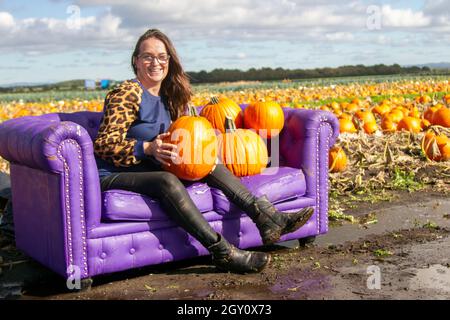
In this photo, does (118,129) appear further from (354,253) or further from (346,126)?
(346,126)

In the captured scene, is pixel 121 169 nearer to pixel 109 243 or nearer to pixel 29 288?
pixel 109 243

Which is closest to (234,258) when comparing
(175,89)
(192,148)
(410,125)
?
(192,148)

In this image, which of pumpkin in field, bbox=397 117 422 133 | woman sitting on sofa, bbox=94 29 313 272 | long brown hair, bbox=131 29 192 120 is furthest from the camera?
pumpkin in field, bbox=397 117 422 133

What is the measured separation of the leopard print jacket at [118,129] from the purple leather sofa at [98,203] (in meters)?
0.25

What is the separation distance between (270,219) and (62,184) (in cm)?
137

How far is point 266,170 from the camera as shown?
479 cm

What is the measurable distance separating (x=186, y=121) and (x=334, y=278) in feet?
4.69

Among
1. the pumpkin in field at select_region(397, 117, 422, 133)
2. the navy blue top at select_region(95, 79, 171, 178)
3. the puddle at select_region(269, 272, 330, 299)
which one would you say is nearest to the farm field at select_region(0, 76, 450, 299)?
the puddle at select_region(269, 272, 330, 299)

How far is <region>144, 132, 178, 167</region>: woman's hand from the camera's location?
4051 mm

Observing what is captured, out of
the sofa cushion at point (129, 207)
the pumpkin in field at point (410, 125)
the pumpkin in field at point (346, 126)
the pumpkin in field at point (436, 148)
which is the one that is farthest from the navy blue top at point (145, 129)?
the pumpkin in field at point (410, 125)

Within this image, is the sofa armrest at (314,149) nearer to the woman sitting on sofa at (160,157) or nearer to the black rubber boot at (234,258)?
the woman sitting on sofa at (160,157)

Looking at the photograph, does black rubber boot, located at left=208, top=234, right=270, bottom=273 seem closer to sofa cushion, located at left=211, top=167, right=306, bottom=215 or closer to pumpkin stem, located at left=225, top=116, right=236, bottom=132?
sofa cushion, located at left=211, top=167, right=306, bottom=215

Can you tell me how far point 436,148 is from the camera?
766 centimetres
